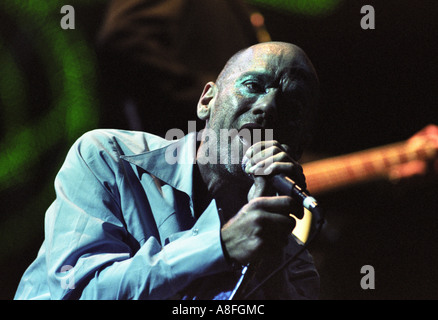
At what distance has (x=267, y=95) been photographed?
6.52ft

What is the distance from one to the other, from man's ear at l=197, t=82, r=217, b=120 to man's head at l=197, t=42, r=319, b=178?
0.04 feet

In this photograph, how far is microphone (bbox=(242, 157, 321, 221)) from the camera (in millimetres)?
1407

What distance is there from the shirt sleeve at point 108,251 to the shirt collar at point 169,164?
0.44 ft

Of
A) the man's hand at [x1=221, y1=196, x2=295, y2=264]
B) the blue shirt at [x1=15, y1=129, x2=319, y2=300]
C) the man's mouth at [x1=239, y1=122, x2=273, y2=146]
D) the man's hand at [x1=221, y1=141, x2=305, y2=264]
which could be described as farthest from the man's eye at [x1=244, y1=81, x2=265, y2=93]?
the man's hand at [x1=221, y1=196, x2=295, y2=264]

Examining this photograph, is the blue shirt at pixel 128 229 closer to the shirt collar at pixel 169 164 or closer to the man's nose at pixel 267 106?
the shirt collar at pixel 169 164

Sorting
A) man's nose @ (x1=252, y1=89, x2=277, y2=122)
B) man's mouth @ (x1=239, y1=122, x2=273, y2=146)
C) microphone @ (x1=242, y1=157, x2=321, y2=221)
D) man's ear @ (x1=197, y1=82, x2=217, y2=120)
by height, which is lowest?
microphone @ (x1=242, y1=157, x2=321, y2=221)

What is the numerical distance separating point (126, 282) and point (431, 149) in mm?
2177

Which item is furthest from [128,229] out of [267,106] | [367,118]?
[367,118]

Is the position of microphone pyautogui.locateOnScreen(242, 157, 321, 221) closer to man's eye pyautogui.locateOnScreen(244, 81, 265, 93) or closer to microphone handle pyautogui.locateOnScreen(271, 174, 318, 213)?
microphone handle pyautogui.locateOnScreen(271, 174, 318, 213)

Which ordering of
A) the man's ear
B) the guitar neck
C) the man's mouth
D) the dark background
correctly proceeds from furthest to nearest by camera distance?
the guitar neck < the dark background < the man's ear < the man's mouth

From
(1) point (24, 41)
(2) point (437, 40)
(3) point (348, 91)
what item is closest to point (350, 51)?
(3) point (348, 91)

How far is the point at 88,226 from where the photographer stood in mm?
1609

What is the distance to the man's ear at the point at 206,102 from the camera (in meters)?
2.23
